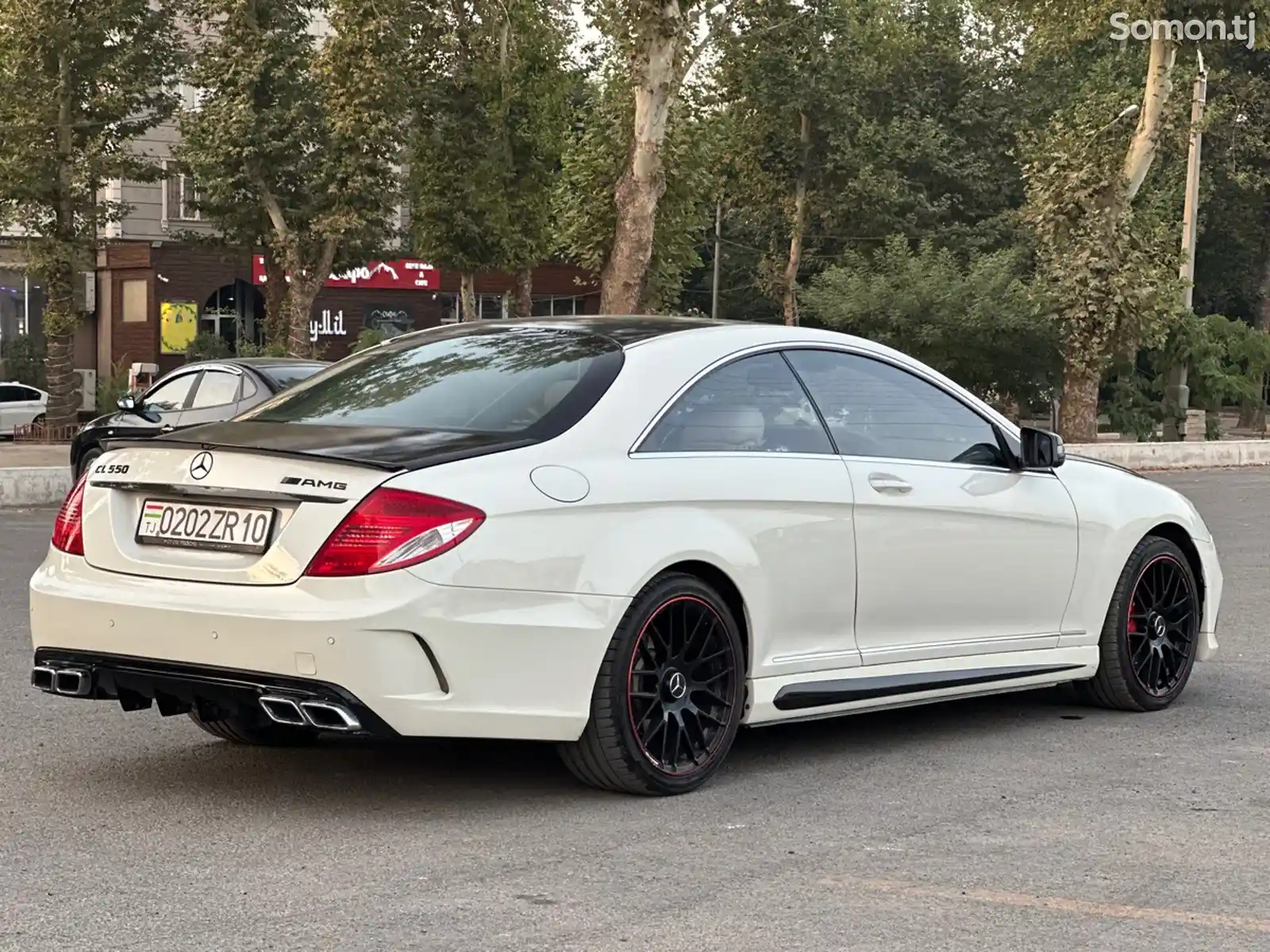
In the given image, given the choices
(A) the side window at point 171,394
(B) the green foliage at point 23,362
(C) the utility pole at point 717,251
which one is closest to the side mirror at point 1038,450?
(A) the side window at point 171,394

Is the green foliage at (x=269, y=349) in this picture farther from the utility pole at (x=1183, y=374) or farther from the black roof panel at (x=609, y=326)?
the black roof panel at (x=609, y=326)

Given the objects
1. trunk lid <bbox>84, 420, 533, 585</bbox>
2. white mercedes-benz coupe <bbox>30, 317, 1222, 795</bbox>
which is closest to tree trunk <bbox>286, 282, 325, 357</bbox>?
white mercedes-benz coupe <bbox>30, 317, 1222, 795</bbox>

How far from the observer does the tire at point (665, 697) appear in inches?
226

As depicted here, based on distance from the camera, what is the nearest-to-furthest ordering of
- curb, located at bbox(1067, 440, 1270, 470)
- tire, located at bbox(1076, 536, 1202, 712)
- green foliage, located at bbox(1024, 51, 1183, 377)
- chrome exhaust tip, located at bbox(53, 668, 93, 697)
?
chrome exhaust tip, located at bbox(53, 668, 93, 697), tire, located at bbox(1076, 536, 1202, 712), curb, located at bbox(1067, 440, 1270, 470), green foliage, located at bbox(1024, 51, 1183, 377)

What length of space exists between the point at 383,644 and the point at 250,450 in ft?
2.53

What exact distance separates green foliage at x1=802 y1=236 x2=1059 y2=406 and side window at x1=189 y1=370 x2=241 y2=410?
→ 70.8 ft

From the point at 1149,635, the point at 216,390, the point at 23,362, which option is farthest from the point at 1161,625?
the point at 23,362

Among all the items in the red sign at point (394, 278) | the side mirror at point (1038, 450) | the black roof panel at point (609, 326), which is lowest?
the side mirror at point (1038, 450)

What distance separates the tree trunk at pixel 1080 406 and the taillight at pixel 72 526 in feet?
94.3

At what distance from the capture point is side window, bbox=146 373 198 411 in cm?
1731

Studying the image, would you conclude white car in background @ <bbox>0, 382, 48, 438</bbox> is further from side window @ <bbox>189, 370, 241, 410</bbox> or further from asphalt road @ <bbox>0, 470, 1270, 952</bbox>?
asphalt road @ <bbox>0, 470, 1270, 952</bbox>

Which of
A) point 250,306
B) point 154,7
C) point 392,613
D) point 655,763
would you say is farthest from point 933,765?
point 250,306

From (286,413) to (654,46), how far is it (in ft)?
75.7

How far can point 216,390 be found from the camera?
16859 mm
